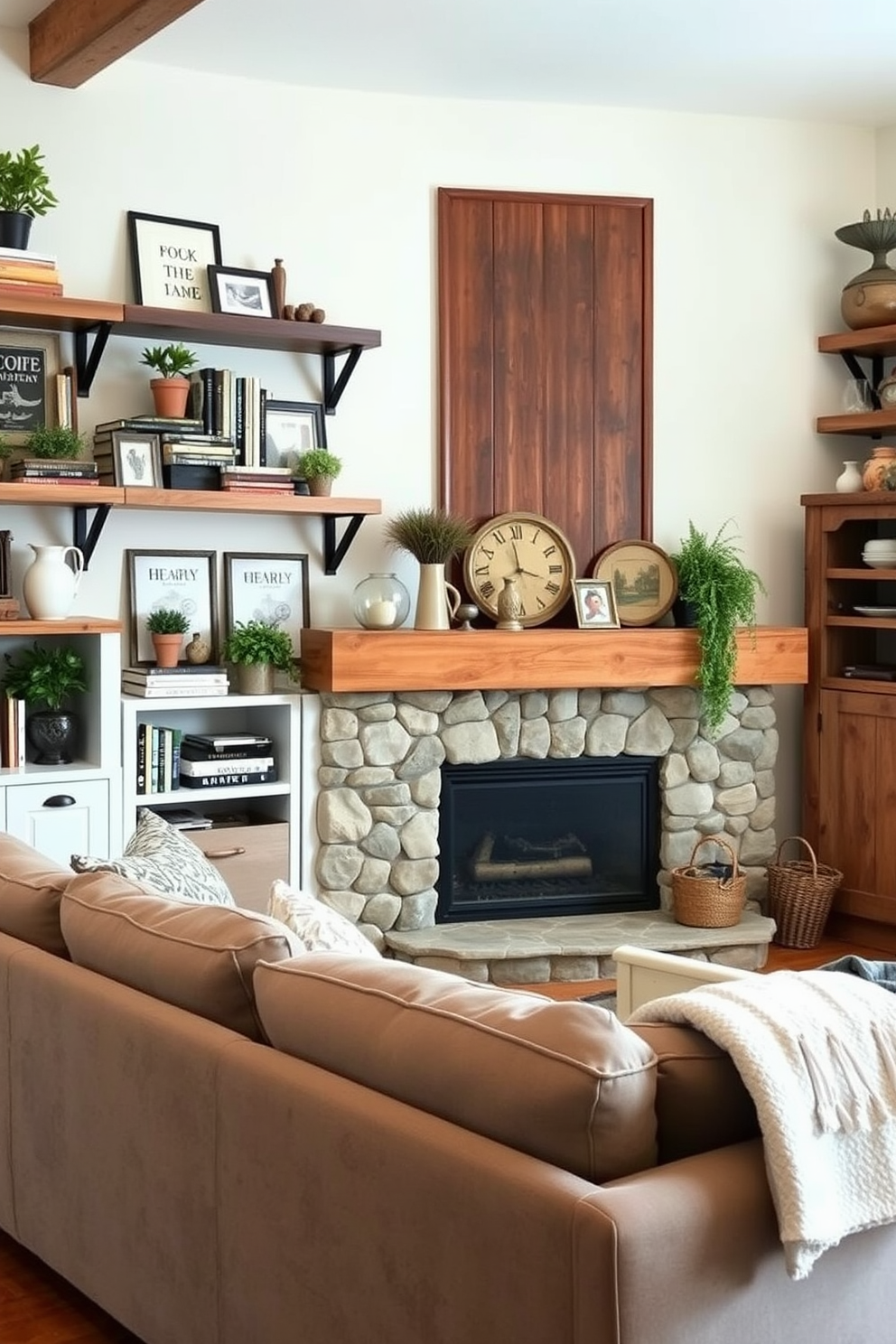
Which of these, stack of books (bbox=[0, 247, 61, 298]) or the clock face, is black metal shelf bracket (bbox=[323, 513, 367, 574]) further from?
stack of books (bbox=[0, 247, 61, 298])

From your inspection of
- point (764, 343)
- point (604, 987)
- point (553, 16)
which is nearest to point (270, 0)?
point (553, 16)

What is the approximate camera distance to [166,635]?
4652 millimetres

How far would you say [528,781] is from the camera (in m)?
5.20

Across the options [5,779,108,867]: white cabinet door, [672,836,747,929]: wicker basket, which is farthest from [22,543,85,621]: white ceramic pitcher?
[672,836,747,929]: wicker basket

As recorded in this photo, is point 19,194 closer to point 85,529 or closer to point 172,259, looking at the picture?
point 172,259

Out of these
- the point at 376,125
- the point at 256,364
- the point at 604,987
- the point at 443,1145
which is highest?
the point at 376,125

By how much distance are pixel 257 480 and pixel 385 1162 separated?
3.12m

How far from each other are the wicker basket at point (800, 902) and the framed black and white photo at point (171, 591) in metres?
2.10

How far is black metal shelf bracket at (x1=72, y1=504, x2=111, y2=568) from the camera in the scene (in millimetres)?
4547

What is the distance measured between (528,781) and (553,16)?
2.39 m

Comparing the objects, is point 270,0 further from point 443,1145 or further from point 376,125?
point 443,1145

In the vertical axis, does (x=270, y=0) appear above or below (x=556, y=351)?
above

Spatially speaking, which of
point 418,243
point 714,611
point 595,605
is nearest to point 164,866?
point 595,605

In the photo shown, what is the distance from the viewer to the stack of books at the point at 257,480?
4.63 m
